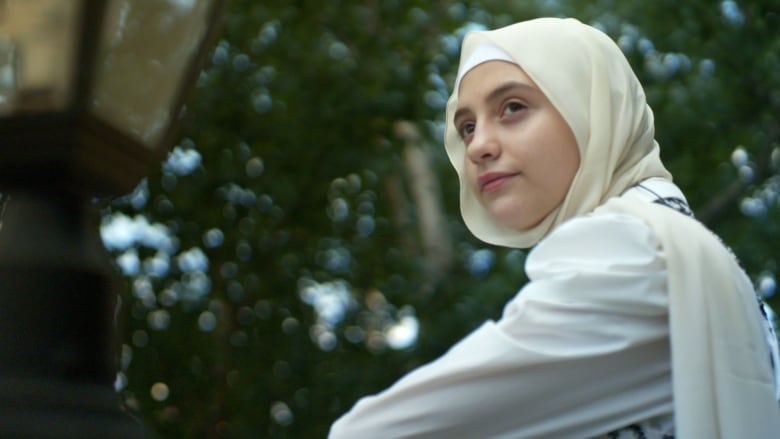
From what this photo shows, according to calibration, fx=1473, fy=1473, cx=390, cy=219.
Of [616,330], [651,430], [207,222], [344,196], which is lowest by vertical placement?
[344,196]

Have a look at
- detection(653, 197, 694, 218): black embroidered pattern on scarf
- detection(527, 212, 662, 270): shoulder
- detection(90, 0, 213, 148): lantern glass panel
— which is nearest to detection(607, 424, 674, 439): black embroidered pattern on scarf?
detection(527, 212, 662, 270): shoulder

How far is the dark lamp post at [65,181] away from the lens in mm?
2023

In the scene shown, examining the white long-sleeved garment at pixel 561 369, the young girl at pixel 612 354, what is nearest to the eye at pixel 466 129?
the young girl at pixel 612 354

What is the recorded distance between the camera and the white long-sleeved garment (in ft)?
6.77

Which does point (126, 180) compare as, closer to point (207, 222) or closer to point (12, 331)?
point (12, 331)

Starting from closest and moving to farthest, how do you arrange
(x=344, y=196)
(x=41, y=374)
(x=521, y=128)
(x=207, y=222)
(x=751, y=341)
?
1. (x=41, y=374)
2. (x=751, y=341)
3. (x=521, y=128)
4. (x=207, y=222)
5. (x=344, y=196)

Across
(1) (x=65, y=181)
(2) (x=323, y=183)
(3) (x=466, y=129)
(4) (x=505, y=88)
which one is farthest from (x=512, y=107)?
(2) (x=323, y=183)

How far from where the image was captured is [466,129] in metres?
2.60

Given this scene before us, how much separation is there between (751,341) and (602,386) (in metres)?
0.24

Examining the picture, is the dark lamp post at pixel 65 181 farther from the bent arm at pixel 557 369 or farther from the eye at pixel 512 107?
the eye at pixel 512 107

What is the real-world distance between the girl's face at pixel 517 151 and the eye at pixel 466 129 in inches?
2.6

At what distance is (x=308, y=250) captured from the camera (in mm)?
10477

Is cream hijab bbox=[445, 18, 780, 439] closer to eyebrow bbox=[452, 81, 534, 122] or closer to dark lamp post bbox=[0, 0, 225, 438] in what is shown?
eyebrow bbox=[452, 81, 534, 122]

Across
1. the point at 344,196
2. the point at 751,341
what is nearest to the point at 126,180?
the point at 751,341
